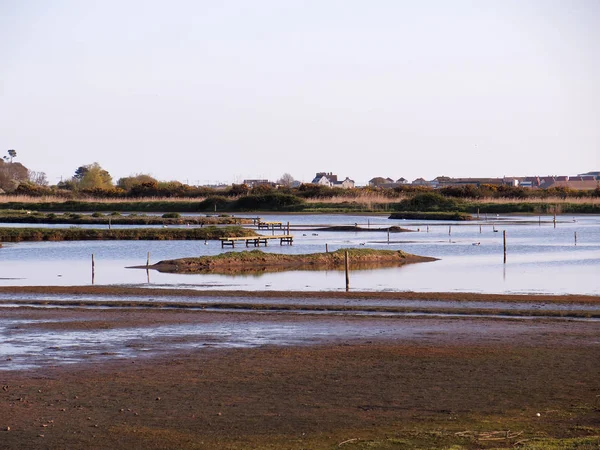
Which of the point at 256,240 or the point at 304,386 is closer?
the point at 304,386

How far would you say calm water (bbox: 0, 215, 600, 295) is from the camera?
34.6m

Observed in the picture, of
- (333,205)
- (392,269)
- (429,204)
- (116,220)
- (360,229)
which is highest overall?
(429,204)

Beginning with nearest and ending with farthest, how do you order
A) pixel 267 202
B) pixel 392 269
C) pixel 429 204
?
pixel 392 269 → pixel 429 204 → pixel 267 202

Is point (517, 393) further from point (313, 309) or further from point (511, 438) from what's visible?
point (313, 309)

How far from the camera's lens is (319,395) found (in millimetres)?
14602

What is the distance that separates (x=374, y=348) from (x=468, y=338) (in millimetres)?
2532

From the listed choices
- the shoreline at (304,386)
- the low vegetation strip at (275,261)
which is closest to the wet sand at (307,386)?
the shoreline at (304,386)

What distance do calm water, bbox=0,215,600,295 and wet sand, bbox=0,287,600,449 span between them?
1145 cm

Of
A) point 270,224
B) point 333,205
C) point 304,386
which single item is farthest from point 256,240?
point 333,205

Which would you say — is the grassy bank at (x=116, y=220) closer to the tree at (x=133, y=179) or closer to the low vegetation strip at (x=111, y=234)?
the low vegetation strip at (x=111, y=234)

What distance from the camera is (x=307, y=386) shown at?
1527 cm

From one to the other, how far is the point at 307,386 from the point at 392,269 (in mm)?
26956

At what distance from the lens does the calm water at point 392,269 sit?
34594 mm

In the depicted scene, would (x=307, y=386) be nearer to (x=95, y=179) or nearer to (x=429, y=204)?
(x=429, y=204)
